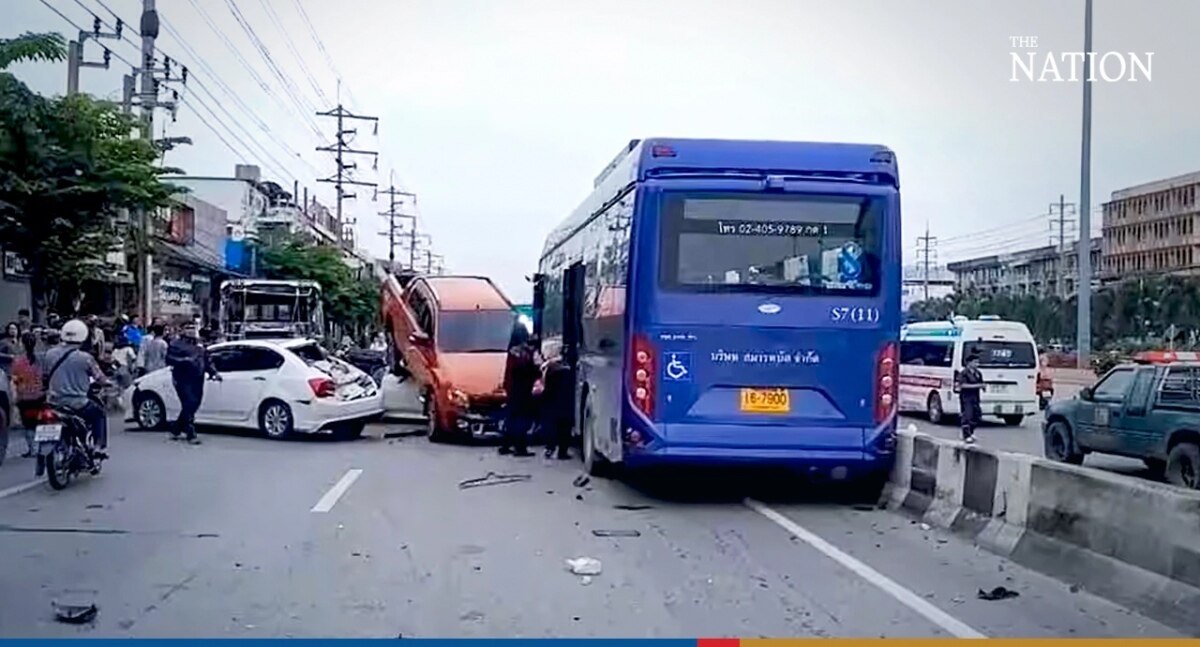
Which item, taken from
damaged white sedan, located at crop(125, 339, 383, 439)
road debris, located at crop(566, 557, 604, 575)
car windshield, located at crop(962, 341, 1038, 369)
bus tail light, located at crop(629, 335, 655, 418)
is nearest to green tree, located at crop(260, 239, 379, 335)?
car windshield, located at crop(962, 341, 1038, 369)

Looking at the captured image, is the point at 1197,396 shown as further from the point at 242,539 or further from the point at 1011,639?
the point at 242,539

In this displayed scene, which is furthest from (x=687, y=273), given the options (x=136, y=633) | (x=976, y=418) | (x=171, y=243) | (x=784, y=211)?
(x=171, y=243)

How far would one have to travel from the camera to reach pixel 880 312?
12633mm

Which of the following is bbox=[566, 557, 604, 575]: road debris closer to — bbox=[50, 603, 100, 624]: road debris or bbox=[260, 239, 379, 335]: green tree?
bbox=[50, 603, 100, 624]: road debris

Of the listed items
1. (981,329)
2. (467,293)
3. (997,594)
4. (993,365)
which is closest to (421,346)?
(467,293)

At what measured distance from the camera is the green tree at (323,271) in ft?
191

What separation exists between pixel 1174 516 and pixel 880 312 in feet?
Answer: 15.3

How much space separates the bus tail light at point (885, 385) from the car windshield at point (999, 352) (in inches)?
635

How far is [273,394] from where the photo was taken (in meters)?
20.3

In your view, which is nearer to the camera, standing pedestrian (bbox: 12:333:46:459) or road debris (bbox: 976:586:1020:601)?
road debris (bbox: 976:586:1020:601)

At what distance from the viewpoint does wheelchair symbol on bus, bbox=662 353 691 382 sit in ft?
41.0

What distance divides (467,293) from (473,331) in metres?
1.07

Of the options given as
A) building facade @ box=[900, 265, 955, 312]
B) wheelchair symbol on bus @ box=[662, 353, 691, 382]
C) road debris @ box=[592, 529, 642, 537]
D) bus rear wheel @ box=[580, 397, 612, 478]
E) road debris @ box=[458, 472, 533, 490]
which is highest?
building facade @ box=[900, 265, 955, 312]

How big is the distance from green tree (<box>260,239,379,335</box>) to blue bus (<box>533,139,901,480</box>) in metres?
43.7
